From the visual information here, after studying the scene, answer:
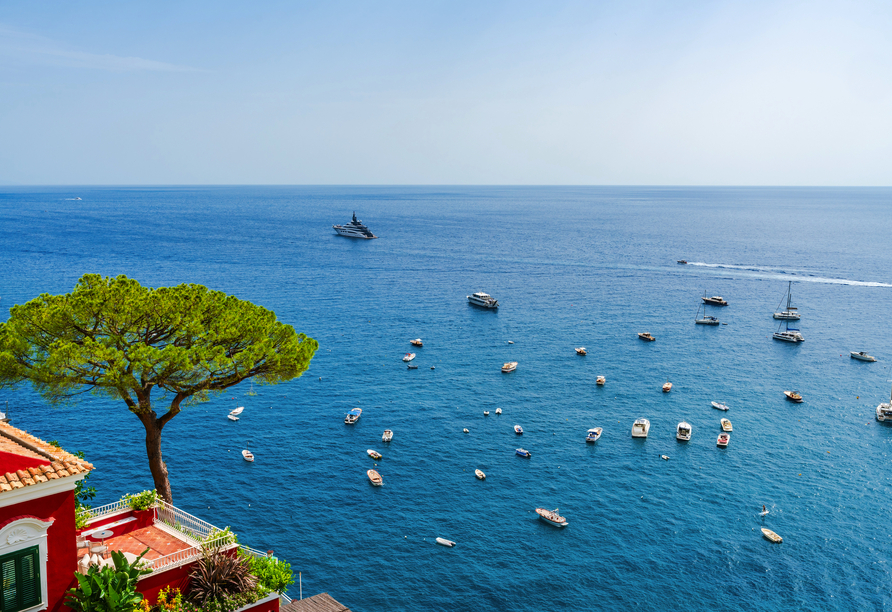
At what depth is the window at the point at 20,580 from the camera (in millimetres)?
21266

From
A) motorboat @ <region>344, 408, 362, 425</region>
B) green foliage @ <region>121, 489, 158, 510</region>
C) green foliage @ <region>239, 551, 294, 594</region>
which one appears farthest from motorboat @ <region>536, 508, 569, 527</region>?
green foliage @ <region>121, 489, 158, 510</region>

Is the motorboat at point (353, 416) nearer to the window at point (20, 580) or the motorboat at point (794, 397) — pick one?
the window at point (20, 580)

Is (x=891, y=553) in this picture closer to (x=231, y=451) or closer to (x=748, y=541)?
(x=748, y=541)

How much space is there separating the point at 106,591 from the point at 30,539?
3373mm

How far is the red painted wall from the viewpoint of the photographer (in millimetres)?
21922

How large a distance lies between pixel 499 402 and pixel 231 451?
35429mm

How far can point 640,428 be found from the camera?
245 ft

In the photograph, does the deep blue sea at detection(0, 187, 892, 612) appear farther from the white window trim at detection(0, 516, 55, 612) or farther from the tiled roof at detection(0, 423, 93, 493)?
the tiled roof at detection(0, 423, 93, 493)

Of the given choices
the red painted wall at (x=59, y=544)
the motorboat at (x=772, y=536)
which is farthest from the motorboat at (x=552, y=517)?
the red painted wall at (x=59, y=544)

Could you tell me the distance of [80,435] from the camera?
7256cm

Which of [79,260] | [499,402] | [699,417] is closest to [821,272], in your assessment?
[699,417]

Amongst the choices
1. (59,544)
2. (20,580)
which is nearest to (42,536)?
(59,544)

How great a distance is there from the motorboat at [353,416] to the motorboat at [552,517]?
92.8 feet

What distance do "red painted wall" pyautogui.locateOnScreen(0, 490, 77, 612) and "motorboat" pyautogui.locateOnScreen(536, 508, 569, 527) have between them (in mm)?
42721
